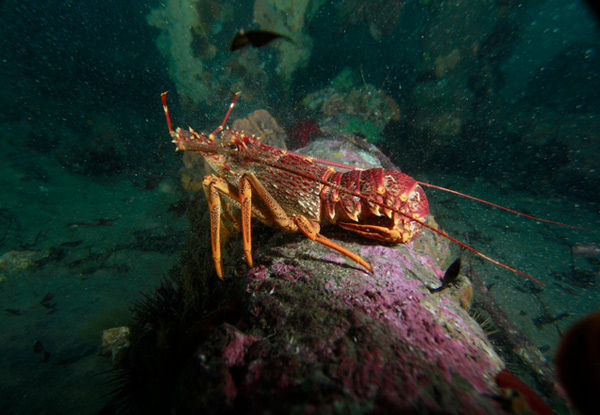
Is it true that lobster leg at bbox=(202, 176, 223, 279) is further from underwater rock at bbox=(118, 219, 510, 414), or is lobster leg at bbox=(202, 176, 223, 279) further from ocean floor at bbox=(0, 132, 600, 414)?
ocean floor at bbox=(0, 132, 600, 414)

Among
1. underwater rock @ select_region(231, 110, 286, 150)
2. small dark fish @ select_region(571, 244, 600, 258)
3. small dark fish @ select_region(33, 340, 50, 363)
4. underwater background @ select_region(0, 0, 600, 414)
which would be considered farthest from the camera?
underwater background @ select_region(0, 0, 600, 414)

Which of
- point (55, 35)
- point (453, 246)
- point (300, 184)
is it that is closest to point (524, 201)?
point (453, 246)

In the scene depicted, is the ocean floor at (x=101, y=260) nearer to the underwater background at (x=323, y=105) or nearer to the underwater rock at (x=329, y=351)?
the underwater background at (x=323, y=105)

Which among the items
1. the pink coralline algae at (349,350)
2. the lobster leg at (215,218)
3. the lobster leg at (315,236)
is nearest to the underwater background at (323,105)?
the lobster leg at (215,218)

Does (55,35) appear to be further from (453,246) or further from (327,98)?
(453,246)

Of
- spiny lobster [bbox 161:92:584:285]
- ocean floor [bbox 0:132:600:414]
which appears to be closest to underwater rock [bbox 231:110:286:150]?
ocean floor [bbox 0:132:600:414]

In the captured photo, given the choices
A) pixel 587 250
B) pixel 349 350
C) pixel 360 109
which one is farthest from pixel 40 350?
pixel 587 250
